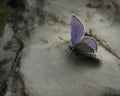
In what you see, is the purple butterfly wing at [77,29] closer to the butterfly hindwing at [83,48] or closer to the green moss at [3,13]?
the butterfly hindwing at [83,48]

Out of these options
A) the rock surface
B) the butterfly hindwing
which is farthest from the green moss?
the butterfly hindwing

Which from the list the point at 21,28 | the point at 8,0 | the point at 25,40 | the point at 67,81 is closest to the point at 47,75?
the point at 67,81

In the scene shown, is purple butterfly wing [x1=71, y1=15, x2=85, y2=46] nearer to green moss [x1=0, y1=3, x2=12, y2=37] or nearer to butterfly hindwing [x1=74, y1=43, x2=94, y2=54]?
butterfly hindwing [x1=74, y1=43, x2=94, y2=54]

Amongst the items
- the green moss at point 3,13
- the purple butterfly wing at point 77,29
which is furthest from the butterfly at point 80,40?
the green moss at point 3,13

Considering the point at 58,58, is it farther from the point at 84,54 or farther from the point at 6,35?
the point at 6,35

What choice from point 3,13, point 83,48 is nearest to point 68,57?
point 83,48

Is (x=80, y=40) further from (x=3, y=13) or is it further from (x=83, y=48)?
(x=3, y=13)

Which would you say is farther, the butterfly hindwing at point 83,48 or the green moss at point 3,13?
the green moss at point 3,13

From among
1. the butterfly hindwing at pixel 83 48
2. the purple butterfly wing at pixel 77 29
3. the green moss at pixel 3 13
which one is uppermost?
the purple butterfly wing at pixel 77 29
